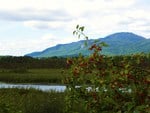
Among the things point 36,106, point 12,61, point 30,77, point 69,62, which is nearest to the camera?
point 69,62

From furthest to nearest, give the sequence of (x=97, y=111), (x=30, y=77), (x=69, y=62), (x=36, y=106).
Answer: (x=30, y=77) → (x=36, y=106) → (x=69, y=62) → (x=97, y=111)

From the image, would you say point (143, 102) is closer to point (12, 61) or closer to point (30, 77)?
point (30, 77)

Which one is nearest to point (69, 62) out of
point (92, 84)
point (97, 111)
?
point (92, 84)

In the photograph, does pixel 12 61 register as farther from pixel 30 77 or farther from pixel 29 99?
pixel 29 99

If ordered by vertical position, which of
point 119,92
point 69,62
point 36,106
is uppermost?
point 69,62

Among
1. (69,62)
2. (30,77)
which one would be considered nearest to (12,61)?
(30,77)

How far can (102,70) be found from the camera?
7184 mm

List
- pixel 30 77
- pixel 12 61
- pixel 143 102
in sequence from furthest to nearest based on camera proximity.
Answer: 1. pixel 12 61
2. pixel 30 77
3. pixel 143 102

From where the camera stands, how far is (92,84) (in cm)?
723

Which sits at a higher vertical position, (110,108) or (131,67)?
(131,67)

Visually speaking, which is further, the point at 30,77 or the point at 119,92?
the point at 30,77

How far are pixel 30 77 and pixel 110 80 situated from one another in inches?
2177

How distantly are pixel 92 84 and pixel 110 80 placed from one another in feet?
1.40

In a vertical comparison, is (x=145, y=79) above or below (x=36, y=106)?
above
